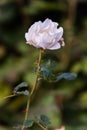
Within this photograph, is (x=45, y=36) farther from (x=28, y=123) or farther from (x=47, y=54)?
(x=47, y=54)

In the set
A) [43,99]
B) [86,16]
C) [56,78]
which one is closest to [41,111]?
[43,99]

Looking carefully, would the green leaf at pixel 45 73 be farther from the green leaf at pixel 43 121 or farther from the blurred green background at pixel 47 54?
the blurred green background at pixel 47 54

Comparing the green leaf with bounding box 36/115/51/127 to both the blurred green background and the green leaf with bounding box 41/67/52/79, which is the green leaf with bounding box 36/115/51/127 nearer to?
the green leaf with bounding box 41/67/52/79

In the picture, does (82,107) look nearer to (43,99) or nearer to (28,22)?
(43,99)

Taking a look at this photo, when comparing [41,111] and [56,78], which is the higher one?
[56,78]

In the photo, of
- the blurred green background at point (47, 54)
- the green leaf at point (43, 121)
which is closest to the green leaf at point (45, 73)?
the green leaf at point (43, 121)

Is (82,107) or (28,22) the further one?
(28,22)

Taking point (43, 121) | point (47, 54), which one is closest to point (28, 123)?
point (43, 121)
